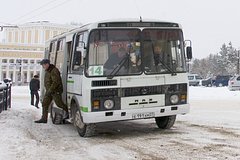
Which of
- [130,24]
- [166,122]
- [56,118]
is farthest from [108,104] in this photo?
[56,118]

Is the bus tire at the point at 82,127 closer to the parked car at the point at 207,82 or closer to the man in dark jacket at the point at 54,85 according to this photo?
the man in dark jacket at the point at 54,85

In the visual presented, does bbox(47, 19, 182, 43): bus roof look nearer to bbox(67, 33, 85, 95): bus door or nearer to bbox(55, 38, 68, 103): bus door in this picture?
bbox(67, 33, 85, 95): bus door

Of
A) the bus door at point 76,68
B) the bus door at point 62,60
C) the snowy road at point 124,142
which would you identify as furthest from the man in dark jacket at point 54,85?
the snowy road at point 124,142

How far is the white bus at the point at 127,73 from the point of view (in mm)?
9609

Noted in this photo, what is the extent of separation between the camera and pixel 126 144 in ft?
29.9

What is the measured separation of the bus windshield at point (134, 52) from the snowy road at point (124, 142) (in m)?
1.67

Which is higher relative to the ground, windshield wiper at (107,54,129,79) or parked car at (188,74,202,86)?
windshield wiper at (107,54,129,79)

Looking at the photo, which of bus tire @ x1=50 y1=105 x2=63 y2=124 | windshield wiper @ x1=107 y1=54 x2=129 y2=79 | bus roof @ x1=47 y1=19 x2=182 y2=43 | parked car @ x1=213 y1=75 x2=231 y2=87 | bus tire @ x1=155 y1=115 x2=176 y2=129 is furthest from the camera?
parked car @ x1=213 y1=75 x2=231 y2=87

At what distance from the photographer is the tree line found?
104m

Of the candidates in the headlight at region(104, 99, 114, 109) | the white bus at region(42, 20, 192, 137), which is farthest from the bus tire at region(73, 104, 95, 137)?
the headlight at region(104, 99, 114, 109)

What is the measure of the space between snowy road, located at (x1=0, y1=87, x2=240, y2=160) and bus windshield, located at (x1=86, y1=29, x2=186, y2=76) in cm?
167

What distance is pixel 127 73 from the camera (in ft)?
32.2

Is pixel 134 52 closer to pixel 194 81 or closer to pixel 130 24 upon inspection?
pixel 130 24

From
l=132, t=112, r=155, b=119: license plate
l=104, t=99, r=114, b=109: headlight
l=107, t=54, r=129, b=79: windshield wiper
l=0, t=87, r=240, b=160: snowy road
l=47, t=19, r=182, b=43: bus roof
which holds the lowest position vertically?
l=0, t=87, r=240, b=160: snowy road
